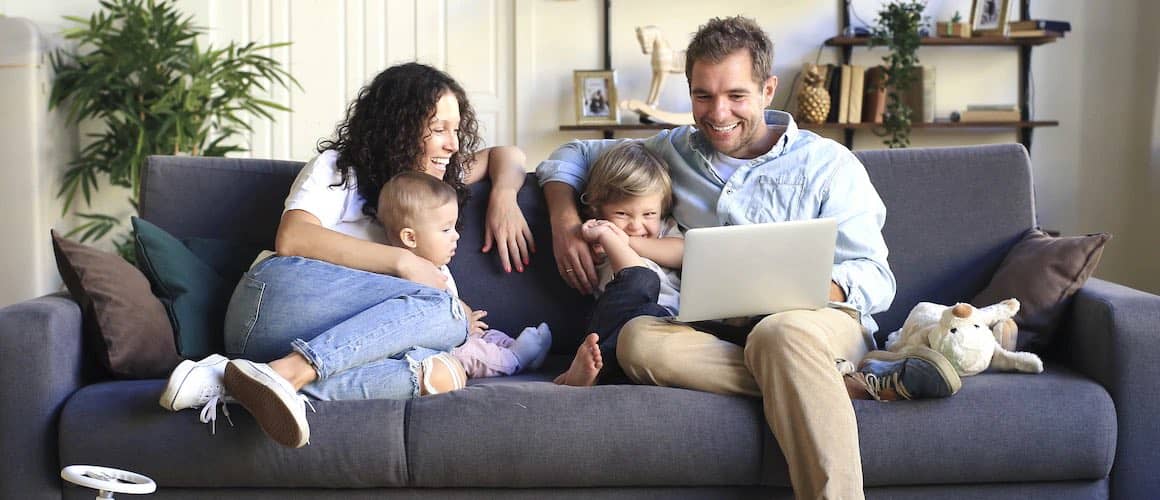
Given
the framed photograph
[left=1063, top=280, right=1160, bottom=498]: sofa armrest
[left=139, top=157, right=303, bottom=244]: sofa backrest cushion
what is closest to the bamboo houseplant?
the framed photograph

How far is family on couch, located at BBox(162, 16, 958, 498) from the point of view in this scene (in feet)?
5.89

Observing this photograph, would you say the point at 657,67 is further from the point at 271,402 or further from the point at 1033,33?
the point at 271,402

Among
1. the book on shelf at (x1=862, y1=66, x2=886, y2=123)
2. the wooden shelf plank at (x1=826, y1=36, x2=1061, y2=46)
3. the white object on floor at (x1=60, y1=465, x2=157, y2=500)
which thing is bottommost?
the white object on floor at (x1=60, y1=465, x2=157, y2=500)

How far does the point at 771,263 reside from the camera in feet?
6.15

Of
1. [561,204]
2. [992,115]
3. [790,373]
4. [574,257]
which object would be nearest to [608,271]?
[574,257]

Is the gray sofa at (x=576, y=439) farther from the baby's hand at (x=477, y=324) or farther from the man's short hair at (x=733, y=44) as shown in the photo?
the man's short hair at (x=733, y=44)

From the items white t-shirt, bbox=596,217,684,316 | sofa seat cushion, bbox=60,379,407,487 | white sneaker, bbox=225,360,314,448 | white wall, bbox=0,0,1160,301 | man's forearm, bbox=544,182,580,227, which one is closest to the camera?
white sneaker, bbox=225,360,314,448

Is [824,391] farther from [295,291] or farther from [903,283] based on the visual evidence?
[295,291]

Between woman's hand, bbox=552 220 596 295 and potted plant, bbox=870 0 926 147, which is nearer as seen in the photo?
woman's hand, bbox=552 220 596 295

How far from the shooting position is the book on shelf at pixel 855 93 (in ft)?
14.8

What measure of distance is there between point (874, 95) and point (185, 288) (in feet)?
10.4

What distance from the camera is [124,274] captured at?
2107 mm

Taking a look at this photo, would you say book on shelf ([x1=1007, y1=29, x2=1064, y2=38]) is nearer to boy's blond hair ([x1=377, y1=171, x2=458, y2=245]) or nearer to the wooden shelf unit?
the wooden shelf unit

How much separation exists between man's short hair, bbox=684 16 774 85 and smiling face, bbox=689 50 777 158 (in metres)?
0.01
